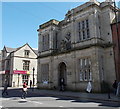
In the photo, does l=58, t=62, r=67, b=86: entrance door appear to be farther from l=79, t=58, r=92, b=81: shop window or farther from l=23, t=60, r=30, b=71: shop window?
l=23, t=60, r=30, b=71: shop window

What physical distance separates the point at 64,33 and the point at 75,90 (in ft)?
34.5

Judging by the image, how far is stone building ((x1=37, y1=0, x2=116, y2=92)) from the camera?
1794 cm

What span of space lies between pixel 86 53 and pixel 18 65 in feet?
80.9

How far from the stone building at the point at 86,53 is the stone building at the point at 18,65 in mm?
15288

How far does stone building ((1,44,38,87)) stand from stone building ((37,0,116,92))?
15.3 meters

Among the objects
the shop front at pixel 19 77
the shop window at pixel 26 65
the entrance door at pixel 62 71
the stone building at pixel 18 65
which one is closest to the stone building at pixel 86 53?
the entrance door at pixel 62 71

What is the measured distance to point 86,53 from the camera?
18938 millimetres

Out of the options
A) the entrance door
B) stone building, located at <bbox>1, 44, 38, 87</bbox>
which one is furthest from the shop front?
the entrance door

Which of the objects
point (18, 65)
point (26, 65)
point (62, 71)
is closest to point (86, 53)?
point (62, 71)

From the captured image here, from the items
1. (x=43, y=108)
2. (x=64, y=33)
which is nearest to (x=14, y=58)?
(x=64, y=33)

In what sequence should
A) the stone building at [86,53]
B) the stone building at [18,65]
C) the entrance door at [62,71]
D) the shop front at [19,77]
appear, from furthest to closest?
the stone building at [18,65], the shop front at [19,77], the entrance door at [62,71], the stone building at [86,53]

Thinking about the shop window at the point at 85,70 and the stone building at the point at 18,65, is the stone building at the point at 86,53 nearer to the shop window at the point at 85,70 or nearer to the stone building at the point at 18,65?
the shop window at the point at 85,70

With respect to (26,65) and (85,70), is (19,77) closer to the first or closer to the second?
(26,65)

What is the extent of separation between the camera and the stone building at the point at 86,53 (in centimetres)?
1794
